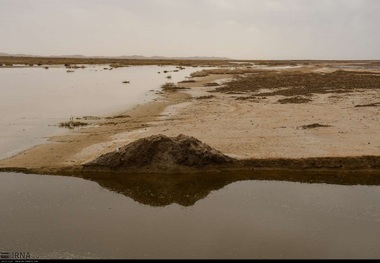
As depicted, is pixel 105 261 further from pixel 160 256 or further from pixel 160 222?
pixel 160 222

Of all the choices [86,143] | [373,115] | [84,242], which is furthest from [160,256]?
[373,115]

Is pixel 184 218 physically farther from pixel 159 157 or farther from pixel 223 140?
pixel 223 140

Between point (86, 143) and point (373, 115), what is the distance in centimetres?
1725

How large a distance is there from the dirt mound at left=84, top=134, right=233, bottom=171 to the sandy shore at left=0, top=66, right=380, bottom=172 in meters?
1.10

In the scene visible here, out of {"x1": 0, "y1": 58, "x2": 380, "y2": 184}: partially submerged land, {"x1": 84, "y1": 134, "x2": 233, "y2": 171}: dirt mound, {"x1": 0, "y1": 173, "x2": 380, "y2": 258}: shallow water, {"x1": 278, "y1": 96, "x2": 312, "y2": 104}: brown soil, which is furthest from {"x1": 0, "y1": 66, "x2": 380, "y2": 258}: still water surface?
{"x1": 278, "y1": 96, "x2": 312, "y2": 104}: brown soil

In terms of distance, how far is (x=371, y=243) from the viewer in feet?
28.5

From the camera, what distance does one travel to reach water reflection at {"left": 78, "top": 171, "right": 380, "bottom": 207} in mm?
11781

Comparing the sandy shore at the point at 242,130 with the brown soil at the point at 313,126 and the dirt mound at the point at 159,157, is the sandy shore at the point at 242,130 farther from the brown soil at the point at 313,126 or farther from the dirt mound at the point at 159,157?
the dirt mound at the point at 159,157

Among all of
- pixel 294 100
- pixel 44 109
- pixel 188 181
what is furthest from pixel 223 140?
pixel 44 109

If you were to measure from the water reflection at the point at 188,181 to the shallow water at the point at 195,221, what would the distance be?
135 millimetres

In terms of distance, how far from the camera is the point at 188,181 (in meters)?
12.9

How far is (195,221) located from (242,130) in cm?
985
